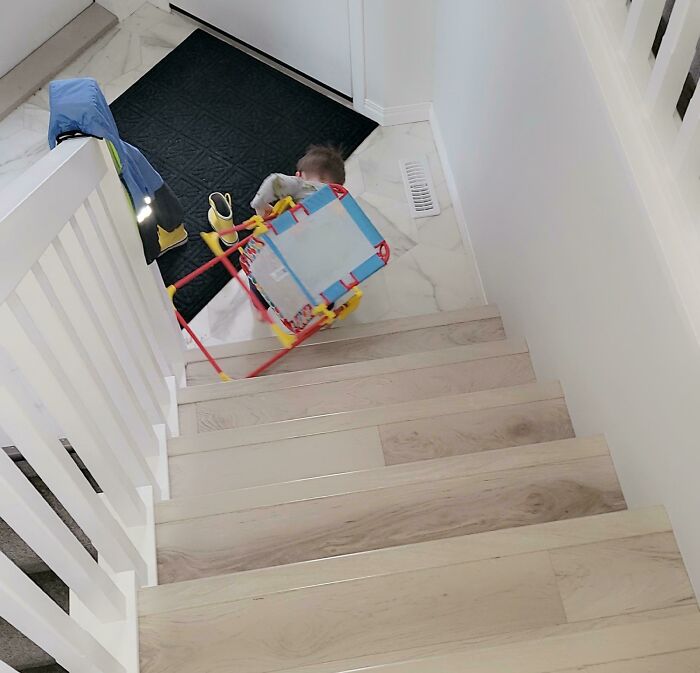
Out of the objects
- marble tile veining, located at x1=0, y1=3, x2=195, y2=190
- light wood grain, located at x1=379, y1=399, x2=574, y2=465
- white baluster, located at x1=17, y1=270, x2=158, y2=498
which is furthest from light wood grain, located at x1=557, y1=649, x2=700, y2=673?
marble tile veining, located at x1=0, y1=3, x2=195, y2=190

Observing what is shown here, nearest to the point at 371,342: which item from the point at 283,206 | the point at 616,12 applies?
the point at 283,206

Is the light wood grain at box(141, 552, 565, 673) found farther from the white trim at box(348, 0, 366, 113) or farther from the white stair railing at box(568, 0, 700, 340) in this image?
the white trim at box(348, 0, 366, 113)

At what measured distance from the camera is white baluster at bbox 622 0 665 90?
1.41 m

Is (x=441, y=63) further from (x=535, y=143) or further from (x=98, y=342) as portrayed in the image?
(x=98, y=342)

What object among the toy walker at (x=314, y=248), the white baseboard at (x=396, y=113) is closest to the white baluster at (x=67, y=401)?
the toy walker at (x=314, y=248)

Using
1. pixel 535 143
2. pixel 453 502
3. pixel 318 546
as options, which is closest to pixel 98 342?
pixel 318 546

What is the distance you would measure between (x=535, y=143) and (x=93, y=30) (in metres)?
2.38

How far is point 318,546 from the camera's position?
166 centimetres

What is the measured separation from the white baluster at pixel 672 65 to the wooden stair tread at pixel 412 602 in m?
0.79

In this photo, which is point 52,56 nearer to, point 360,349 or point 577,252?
point 360,349

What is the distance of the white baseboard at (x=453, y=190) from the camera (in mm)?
3066

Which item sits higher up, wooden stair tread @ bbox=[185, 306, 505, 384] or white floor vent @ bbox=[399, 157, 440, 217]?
wooden stair tread @ bbox=[185, 306, 505, 384]

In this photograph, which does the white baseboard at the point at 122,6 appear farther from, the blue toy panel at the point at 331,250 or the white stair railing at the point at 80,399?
the white stair railing at the point at 80,399

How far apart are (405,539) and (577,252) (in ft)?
2.56
